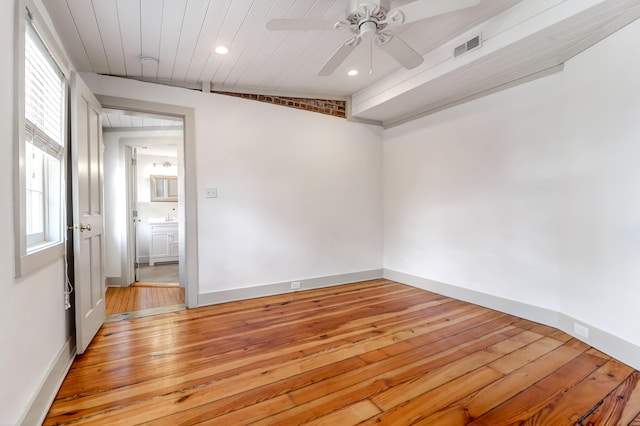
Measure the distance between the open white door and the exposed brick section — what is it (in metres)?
1.47

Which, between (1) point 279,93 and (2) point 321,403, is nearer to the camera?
(2) point 321,403

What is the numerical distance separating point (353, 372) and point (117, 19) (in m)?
3.10

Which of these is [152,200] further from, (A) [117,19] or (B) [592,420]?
(B) [592,420]

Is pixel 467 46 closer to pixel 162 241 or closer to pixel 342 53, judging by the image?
pixel 342 53

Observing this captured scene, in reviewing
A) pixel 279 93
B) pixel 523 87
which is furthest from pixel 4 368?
pixel 523 87

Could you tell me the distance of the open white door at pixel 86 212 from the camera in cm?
222

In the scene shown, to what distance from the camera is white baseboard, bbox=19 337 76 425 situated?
58.5 inches

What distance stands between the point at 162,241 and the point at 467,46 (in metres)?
6.01

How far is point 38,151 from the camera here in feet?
6.07

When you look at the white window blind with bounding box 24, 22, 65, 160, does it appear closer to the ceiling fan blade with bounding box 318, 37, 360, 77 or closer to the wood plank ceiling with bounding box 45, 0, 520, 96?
the wood plank ceiling with bounding box 45, 0, 520, 96

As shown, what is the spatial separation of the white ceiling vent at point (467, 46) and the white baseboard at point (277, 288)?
9.81ft

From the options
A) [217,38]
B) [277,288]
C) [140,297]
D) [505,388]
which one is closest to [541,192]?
[505,388]

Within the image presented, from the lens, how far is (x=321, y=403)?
5.64 feet

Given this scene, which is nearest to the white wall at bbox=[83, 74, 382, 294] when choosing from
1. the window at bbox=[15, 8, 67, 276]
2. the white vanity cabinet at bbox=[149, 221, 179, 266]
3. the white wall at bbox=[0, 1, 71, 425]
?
the window at bbox=[15, 8, 67, 276]
